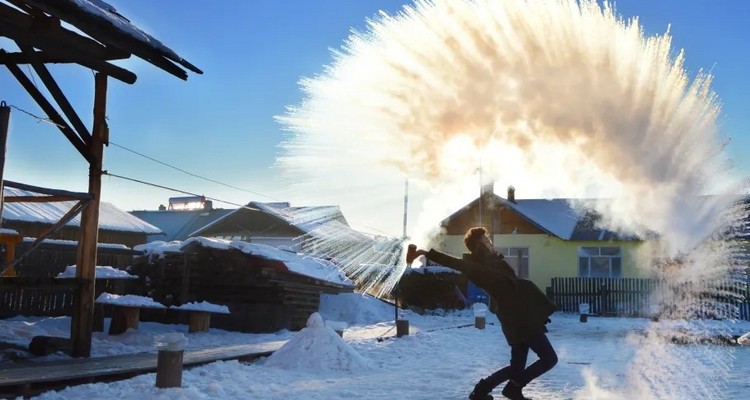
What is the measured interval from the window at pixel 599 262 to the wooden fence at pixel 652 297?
5107mm

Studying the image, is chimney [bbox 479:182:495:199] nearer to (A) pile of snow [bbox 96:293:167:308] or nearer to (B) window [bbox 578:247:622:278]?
(B) window [bbox 578:247:622:278]

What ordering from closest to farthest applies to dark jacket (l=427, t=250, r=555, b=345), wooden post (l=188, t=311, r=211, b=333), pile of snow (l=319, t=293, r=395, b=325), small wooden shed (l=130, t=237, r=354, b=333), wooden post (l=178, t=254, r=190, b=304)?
dark jacket (l=427, t=250, r=555, b=345)
wooden post (l=188, t=311, r=211, b=333)
wooden post (l=178, t=254, r=190, b=304)
small wooden shed (l=130, t=237, r=354, b=333)
pile of snow (l=319, t=293, r=395, b=325)

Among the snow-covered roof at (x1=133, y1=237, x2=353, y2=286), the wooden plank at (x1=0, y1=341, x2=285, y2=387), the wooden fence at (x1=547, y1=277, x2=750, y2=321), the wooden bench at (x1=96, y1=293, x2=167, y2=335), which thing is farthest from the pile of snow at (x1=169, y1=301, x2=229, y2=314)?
the wooden fence at (x1=547, y1=277, x2=750, y2=321)

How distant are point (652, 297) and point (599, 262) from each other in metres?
7.57

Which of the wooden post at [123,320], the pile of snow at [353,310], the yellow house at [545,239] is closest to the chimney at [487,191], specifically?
the yellow house at [545,239]

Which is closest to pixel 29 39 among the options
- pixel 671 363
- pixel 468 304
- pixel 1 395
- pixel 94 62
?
pixel 94 62

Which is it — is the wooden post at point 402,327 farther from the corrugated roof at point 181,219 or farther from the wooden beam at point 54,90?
the corrugated roof at point 181,219

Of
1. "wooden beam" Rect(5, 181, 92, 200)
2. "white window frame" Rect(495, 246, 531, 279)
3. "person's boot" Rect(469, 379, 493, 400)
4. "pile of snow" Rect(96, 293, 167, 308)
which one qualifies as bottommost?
"person's boot" Rect(469, 379, 493, 400)

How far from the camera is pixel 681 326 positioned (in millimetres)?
20406

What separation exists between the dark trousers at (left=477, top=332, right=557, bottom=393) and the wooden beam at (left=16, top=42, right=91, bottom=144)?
6379mm

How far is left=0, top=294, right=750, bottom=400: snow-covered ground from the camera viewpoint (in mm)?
7637

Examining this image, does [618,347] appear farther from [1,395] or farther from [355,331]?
[1,395]

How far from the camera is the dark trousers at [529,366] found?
6.85 meters

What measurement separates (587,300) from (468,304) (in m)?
4.89
